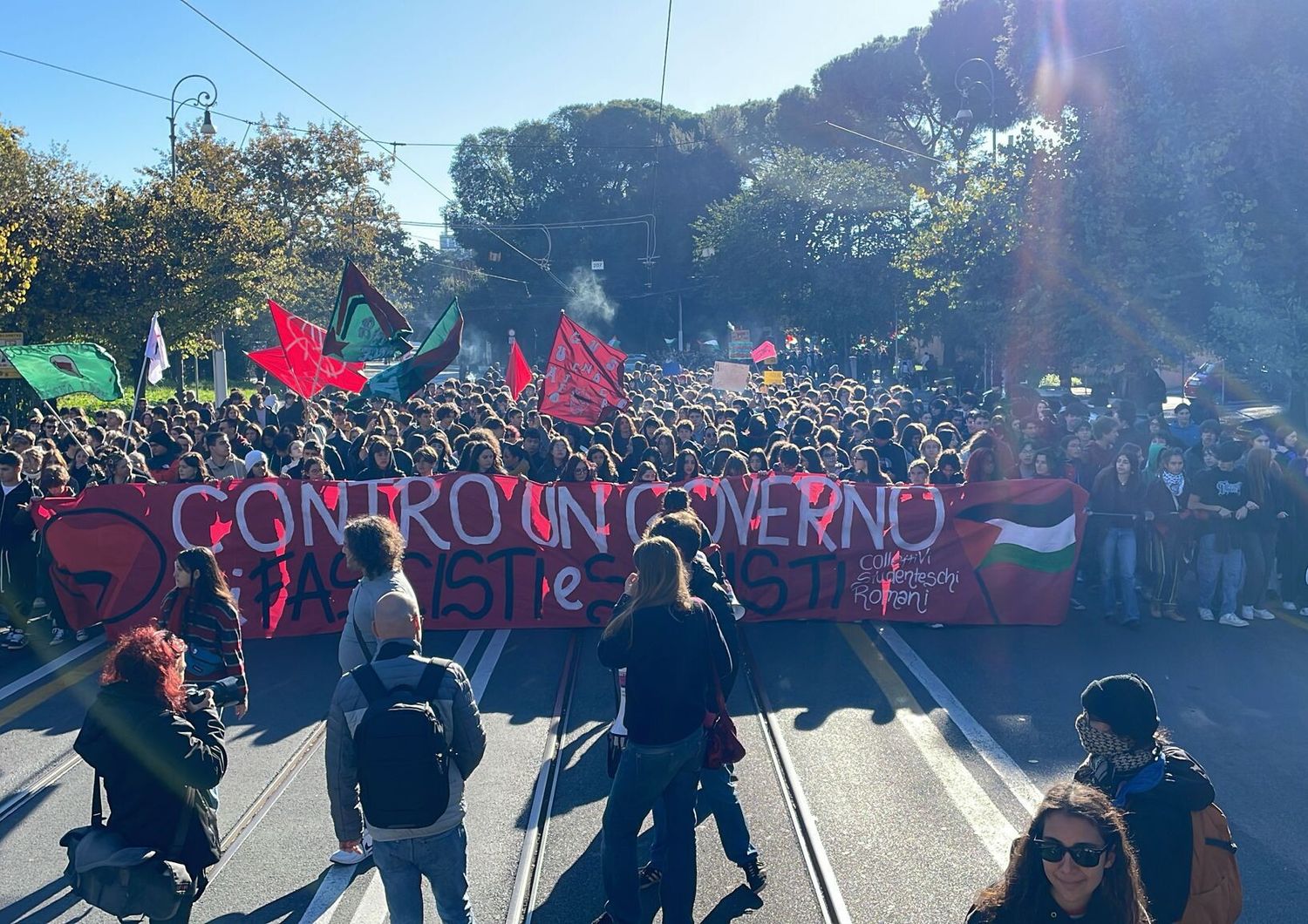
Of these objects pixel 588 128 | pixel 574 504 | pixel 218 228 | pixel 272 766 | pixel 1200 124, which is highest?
pixel 588 128

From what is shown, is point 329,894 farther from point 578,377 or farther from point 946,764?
point 578,377

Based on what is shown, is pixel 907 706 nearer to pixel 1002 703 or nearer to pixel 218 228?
pixel 1002 703

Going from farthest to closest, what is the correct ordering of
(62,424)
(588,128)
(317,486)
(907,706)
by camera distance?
(588,128)
(62,424)
(317,486)
(907,706)

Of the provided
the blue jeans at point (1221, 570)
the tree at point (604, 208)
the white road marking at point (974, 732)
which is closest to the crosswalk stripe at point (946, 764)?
the white road marking at point (974, 732)

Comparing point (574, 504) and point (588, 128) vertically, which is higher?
point (588, 128)

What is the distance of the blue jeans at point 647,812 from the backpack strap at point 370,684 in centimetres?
113

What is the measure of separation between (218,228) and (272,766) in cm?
1969

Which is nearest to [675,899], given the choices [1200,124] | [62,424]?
[62,424]

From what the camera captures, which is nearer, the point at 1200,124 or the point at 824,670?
the point at 824,670

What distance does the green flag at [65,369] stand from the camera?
1247 cm

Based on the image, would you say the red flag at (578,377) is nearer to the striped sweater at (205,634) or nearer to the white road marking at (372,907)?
the striped sweater at (205,634)

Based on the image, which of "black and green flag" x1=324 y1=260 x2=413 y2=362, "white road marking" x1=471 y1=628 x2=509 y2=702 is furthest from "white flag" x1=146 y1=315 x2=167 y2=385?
"white road marking" x1=471 y1=628 x2=509 y2=702

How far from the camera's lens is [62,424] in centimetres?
1323

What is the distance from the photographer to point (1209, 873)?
2.98m
